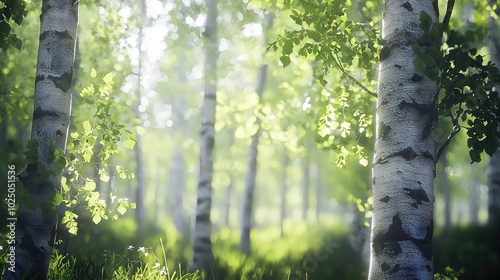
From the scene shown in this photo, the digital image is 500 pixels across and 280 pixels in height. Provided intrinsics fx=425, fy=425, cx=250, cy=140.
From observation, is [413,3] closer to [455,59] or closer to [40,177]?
[455,59]

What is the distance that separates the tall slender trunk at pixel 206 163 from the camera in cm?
624

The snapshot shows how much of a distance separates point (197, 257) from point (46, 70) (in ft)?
12.7

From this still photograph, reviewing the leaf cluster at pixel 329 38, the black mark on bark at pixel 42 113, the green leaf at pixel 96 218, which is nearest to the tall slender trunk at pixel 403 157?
the leaf cluster at pixel 329 38

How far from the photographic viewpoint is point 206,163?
258 inches

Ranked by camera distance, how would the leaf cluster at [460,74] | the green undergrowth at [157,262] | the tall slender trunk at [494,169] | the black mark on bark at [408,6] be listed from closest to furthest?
1. the leaf cluster at [460,74]
2. the black mark on bark at [408,6]
3. the green undergrowth at [157,262]
4. the tall slender trunk at [494,169]

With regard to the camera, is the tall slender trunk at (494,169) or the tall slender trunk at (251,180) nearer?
the tall slender trunk at (494,169)

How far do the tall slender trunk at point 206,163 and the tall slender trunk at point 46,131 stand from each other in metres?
3.29

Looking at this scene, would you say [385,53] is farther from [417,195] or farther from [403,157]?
[417,195]

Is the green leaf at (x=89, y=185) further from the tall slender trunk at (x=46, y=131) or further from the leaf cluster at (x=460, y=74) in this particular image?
the leaf cluster at (x=460, y=74)

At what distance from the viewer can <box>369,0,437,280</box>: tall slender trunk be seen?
230 centimetres

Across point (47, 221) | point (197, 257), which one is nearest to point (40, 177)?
point (47, 221)

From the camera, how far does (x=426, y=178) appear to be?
240 cm

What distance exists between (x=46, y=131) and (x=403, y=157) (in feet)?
7.55

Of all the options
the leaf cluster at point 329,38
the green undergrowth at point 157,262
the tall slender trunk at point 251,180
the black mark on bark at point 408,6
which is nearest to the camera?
the black mark on bark at point 408,6
